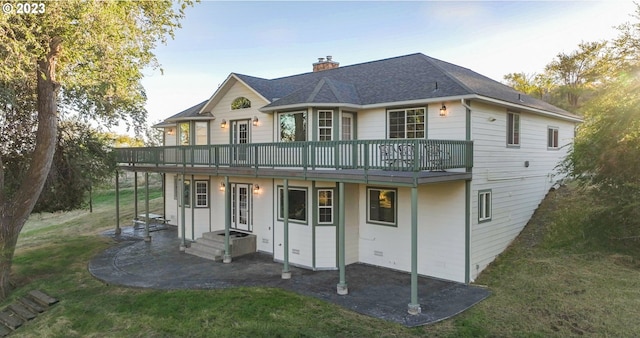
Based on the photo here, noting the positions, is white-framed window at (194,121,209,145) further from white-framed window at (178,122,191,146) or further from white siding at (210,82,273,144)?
white-framed window at (178,122,191,146)

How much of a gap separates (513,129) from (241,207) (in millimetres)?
10850

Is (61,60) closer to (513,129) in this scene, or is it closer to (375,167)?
(375,167)

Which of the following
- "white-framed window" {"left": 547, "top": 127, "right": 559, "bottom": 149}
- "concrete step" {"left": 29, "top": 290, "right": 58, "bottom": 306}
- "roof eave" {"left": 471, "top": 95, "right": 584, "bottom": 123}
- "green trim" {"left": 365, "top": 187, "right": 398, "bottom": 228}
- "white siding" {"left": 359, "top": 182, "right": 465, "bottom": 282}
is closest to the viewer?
"concrete step" {"left": 29, "top": 290, "right": 58, "bottom": 306}

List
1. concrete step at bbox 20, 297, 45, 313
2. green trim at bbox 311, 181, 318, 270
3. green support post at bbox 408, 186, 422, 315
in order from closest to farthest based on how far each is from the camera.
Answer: green support post at bbox 408, 186, 422, 315 < concrete step at bbox 20, 297, 45, 313 < green trim at bbox 311, 181, 318, 270

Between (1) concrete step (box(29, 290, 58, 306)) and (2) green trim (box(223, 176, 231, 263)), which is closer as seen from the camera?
(1) concrete step (box(29, 290, 58, 306))

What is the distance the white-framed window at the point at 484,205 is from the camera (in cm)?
1091

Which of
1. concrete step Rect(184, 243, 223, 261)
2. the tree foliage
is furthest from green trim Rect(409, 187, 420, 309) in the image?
the tree foliage

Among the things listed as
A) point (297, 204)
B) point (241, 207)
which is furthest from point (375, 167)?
point (241, 207)

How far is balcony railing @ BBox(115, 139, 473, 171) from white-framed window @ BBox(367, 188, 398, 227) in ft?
6.28

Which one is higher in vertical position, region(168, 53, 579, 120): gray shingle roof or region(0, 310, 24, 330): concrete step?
region(168, 53, 579, 120): gray shingle roof

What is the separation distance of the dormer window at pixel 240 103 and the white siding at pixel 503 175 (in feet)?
28.3

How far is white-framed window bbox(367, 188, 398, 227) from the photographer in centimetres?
1186

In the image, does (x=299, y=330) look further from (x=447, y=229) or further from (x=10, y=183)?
(x=10, y=183)

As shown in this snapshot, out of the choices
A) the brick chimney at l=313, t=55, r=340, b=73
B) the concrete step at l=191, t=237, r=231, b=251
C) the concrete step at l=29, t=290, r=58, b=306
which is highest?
the brick chimney at l=313, t=55, r=340, b=73
